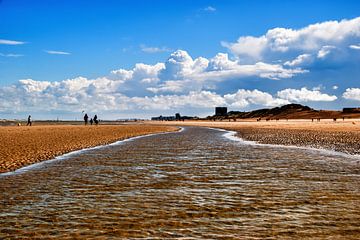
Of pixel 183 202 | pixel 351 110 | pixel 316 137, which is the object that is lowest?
pixel 183 202

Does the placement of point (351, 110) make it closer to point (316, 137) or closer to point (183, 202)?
point (316, 137)

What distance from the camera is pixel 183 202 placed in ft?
38.4

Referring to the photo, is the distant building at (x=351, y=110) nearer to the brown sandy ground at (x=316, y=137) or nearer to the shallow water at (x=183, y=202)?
the brown sandy ground at (x=316, y=137)

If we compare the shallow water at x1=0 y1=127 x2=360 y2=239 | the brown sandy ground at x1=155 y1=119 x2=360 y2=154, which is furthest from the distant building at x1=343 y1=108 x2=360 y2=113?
the shallow water at x1=0 y1=127 x2=360 y2=239

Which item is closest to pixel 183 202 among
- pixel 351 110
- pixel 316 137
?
pixel 316 137

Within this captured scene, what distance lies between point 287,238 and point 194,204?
3.69m

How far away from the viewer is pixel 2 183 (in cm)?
1541

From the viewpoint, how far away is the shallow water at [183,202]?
8.87m

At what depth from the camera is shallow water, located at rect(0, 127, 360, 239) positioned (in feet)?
29.1

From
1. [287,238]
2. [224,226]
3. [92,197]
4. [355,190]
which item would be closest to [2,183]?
[92,197]

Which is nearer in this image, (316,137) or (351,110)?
(316,137)

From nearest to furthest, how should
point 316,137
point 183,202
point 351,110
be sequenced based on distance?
1. point 183,202
2. point 316,137
3. point 351,110

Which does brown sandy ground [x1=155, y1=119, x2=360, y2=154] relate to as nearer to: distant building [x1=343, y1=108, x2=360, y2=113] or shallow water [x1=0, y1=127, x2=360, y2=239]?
shallow water [x1=0, y1=127, x2=360, y2=239]

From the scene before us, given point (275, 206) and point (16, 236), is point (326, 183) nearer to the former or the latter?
point (275, 206)
